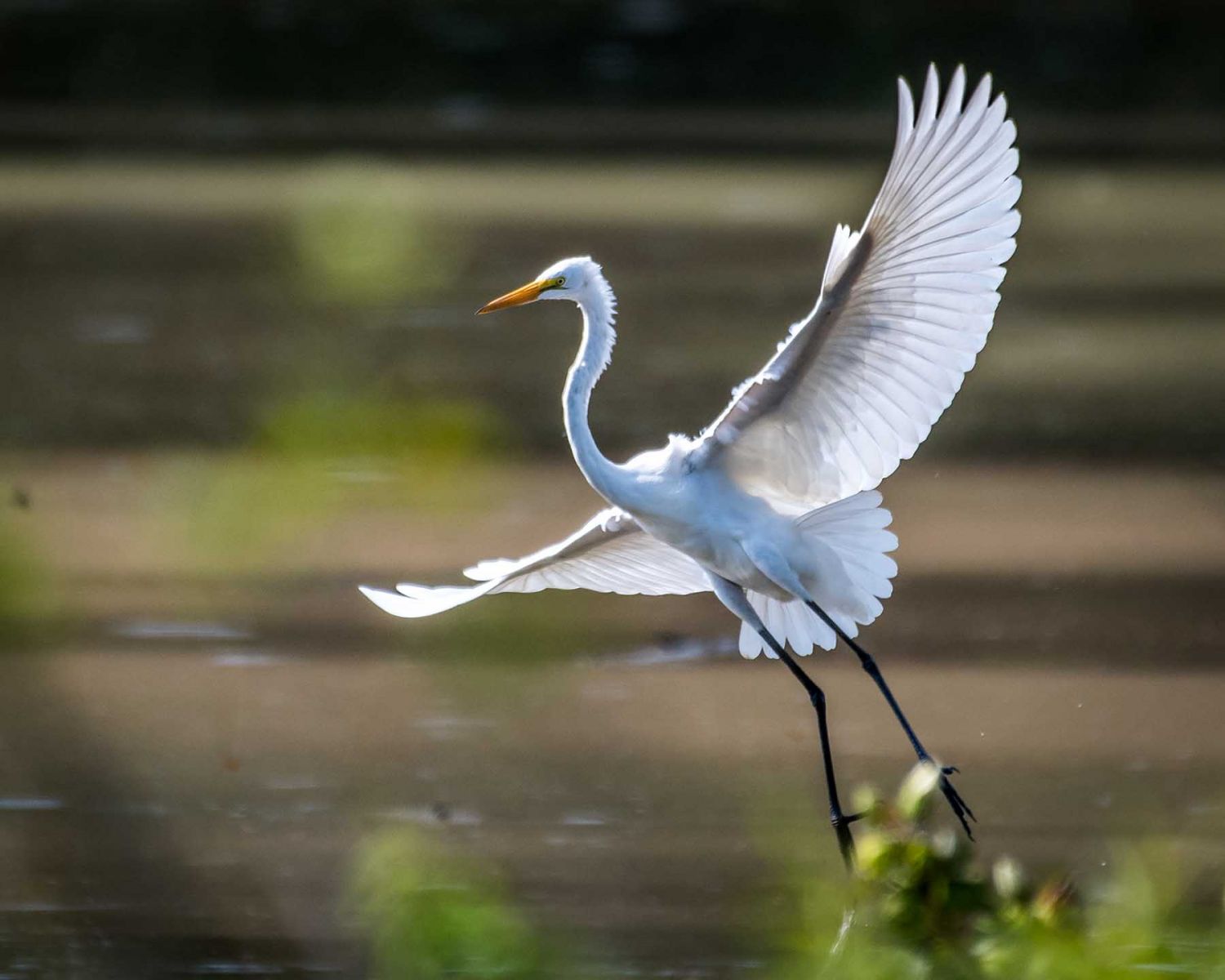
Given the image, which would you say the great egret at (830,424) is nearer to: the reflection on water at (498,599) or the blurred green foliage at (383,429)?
the reflection on water at (498,599)

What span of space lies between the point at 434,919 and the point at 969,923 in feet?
1.67

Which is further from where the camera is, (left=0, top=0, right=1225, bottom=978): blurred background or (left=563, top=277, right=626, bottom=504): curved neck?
(left=0, top=0, right=1225, bottom=978): blurred background

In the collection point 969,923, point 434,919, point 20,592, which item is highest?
point 969,923

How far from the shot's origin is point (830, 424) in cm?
186

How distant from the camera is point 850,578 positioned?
190 cm

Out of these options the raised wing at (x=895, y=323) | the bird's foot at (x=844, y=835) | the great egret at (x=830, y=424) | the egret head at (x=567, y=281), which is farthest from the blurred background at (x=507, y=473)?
the egret head at (x=567, y=281)

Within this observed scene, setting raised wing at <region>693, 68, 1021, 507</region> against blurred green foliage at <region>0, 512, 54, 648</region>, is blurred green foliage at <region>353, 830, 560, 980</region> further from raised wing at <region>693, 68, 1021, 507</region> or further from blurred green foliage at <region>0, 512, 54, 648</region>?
blurred green foliage at <region>0, 512, 54, 648</region>

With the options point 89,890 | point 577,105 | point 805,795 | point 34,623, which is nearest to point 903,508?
point 805,795

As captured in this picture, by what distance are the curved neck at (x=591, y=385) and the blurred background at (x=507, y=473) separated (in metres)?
0.47

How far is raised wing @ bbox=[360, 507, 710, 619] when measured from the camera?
1957 millimetres

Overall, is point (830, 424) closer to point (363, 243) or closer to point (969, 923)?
point (969, 923)

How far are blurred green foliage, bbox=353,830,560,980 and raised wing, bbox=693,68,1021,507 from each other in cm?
54

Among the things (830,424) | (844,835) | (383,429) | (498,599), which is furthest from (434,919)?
(383,429)

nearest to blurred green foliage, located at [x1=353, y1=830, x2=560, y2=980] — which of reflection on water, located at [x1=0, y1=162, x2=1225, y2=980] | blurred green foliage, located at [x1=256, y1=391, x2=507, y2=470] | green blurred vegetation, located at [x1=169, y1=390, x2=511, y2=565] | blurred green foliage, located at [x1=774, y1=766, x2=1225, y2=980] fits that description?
reflection on water, located at [x1=0, y1=162, x2=1225, y2=980]
